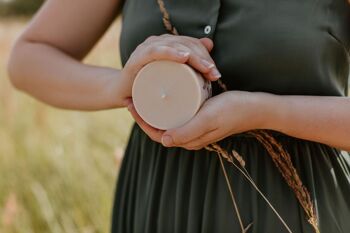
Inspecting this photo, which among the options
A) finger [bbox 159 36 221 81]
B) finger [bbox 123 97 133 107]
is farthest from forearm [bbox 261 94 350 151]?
finger [bbox 123 97 133 107]

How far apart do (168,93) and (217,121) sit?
0.10m

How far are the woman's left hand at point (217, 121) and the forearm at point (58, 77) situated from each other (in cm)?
23

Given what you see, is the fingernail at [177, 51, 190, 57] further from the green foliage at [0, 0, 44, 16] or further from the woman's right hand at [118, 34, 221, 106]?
the green foliage at [0, 0, 44, 16]

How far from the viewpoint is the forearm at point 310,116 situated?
1354 mm

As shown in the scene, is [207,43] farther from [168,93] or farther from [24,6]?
[24,6]

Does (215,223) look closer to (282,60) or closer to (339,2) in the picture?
(282,60)

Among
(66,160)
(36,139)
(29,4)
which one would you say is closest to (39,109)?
(36,139)

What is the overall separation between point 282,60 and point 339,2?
0.17 m

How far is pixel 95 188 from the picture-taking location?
9.47 feet

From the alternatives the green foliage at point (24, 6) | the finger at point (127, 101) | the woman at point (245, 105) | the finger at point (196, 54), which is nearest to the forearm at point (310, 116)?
the woman at point (245, 105)

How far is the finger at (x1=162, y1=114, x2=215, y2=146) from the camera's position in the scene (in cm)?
127

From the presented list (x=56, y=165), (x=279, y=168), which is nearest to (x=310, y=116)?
(x=279, y=168)

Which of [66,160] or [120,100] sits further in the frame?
[66,160]

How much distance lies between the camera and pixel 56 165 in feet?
10.1
